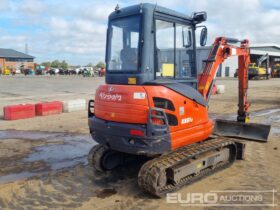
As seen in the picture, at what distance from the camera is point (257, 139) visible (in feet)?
29.0

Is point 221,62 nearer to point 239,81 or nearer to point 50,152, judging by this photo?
point 239,81

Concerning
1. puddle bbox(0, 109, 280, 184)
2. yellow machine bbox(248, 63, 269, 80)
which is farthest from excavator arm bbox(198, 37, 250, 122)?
yellow machine bbox(248, 63, 269, 80)

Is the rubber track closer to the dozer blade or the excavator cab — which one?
the excavator cab

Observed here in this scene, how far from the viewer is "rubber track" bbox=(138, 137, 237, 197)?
5.35 meters

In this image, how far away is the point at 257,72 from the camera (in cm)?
4375

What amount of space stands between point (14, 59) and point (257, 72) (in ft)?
Answer: 246

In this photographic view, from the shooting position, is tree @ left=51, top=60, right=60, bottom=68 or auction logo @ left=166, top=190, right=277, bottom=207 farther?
tree @ left=51, top=60, right=60, bottom=68

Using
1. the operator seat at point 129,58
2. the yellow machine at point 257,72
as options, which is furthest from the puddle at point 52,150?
the yellow machine at point 257,72

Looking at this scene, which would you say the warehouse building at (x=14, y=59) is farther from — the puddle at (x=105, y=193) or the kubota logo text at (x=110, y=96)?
the puddle at (x=105, y=193)

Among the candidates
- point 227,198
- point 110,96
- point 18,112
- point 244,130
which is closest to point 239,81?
point 244,130

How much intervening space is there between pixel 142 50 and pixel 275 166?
382cm

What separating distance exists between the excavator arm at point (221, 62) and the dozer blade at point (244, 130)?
11.4 inches

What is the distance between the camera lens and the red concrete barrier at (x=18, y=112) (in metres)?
12.7

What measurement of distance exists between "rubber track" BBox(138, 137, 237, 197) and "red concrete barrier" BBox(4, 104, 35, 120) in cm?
851
